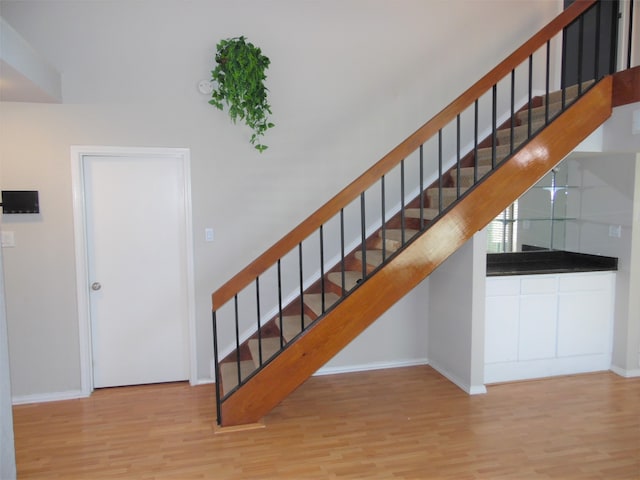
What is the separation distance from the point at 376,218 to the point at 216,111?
5.07 ft

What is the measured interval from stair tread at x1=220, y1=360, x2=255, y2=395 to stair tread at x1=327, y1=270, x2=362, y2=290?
0.87 meters

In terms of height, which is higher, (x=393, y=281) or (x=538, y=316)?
(x=393, y=281)

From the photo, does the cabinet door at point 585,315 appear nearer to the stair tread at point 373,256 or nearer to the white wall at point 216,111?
the white wall at point 216,111

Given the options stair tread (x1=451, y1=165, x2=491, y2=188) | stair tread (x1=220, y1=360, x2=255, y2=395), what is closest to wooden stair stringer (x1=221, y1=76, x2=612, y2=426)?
stair tread (x1=220, y1=360, x2=255, y2=395)

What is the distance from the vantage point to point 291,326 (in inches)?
135

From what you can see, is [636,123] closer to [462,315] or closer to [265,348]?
[462,315]

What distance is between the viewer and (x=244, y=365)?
3.55 meters

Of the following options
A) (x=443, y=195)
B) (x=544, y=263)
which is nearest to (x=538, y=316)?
(x=544, y=263)

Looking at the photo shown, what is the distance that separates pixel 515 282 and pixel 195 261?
2.48 meters

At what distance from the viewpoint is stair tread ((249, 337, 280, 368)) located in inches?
130

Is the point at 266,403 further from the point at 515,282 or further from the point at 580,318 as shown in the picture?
the point at 580,318

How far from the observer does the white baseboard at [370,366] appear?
4027 millimetres

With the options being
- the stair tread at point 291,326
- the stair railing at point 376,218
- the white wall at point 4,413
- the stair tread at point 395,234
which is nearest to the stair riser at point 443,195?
the stair railing at point 376,218

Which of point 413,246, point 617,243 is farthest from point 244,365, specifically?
point 617,243
